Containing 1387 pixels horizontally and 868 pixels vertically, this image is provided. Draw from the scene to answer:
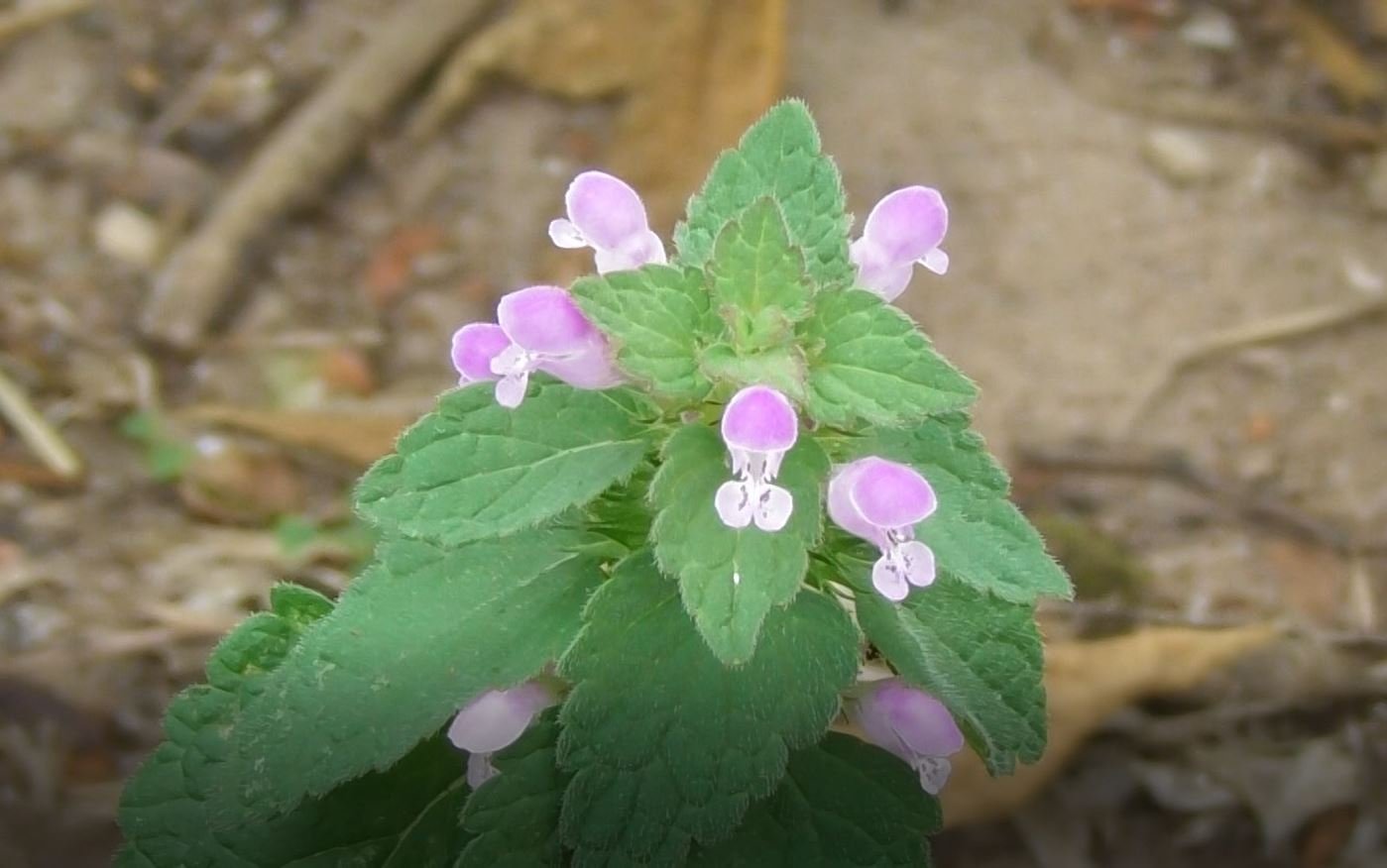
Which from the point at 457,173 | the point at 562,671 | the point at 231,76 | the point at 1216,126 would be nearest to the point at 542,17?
the point at 457,173

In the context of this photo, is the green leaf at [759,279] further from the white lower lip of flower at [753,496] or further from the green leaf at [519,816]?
the green leaf at [519,816]

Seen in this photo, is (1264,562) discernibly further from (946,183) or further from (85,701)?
(85,701)

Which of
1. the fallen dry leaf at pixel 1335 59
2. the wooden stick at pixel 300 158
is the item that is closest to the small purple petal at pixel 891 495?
the wooden stick at pixel 300 158

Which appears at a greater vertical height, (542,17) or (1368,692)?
(542,17)

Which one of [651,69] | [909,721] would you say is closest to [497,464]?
[909,721]

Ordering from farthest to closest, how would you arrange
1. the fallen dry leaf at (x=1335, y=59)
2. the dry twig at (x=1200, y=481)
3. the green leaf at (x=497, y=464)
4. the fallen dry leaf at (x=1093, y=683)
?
the fallen dry leaf at (x=1335, y=59) → the dry twig at (x=1200, y=481) → the fallen dry leaf at (x=1093, y=683) → the green leaf at (x=497, y=464)

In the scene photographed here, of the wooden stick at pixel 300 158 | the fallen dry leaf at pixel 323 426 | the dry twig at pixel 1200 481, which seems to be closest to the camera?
the fallen dry leaf at pixel 323 426
